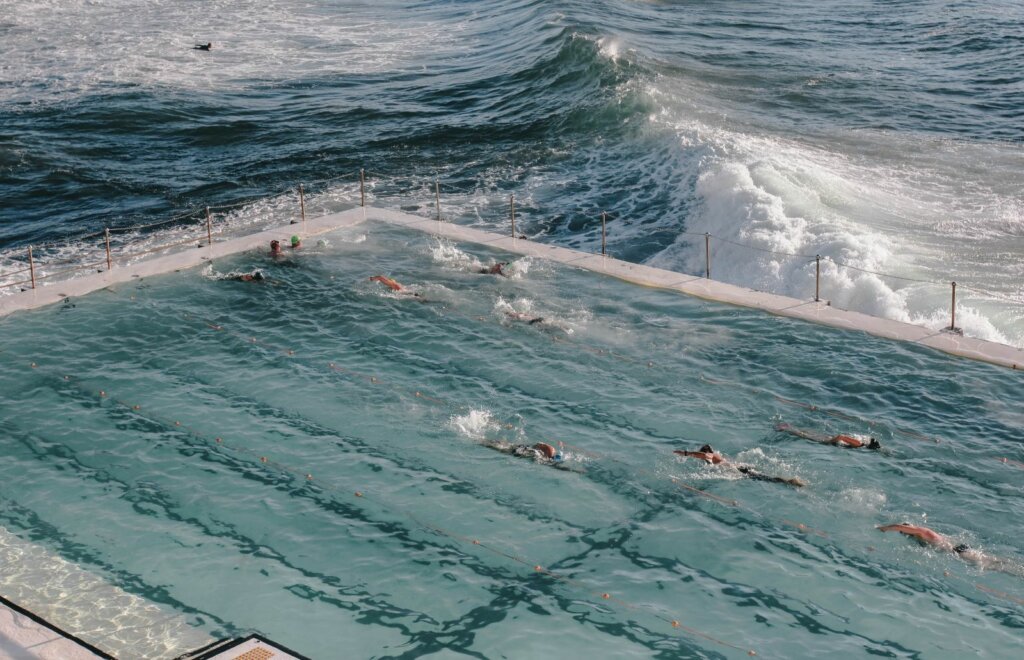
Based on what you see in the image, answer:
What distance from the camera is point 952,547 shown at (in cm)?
1295

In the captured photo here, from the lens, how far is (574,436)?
15.7 m

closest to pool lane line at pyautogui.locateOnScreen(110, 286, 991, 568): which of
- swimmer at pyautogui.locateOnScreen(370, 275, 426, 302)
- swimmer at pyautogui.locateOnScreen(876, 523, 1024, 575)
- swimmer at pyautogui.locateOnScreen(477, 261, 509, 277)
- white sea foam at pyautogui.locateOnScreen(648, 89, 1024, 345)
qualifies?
swimmer at pyautogui.locateOnScreen(876, 523, 1024, 575)

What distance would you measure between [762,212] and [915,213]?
4528 millimetres

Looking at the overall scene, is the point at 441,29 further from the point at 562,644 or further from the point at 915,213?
the point at 562,644

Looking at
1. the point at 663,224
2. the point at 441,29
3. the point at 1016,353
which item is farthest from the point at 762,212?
the point at 441,29

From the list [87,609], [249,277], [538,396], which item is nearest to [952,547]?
[538,396]

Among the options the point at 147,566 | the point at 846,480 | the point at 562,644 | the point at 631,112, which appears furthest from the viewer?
the point at 631,112

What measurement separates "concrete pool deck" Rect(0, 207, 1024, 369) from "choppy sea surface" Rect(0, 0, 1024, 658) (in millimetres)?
488

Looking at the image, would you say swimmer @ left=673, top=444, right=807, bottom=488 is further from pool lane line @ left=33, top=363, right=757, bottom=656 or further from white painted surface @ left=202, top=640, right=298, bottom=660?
white painted surface @ left=202, top=640, right=298, bottom=660

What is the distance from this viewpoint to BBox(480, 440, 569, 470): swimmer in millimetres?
14992

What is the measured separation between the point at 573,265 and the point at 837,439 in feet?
25.4

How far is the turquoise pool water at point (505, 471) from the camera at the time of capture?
1200cm

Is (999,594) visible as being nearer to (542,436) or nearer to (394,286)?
(542,436)

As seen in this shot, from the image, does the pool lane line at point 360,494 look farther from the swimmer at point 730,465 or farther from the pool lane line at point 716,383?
the swimmer at point 730,465
